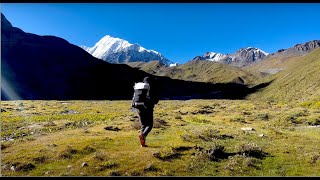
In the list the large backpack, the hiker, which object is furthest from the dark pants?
the large backpack

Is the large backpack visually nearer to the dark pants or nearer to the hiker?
the hiker

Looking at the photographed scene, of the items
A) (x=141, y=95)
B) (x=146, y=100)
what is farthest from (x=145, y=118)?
(x=141, y=95)

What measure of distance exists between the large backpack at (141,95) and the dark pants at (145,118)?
286mm

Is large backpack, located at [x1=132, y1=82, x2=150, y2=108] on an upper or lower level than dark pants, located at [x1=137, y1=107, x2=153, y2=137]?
upper

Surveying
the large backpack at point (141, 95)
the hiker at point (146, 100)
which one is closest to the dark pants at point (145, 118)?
the hiker at point (146, 100)

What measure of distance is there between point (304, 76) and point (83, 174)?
180 meters

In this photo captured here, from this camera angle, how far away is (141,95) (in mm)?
18281

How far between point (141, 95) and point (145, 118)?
3.96 feet

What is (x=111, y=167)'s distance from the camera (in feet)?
49.8

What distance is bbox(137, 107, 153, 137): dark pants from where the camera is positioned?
60.4ft

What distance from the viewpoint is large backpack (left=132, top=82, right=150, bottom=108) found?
1812cm

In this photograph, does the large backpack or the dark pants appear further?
the dark pants

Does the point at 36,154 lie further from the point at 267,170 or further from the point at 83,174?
the point at 267,170

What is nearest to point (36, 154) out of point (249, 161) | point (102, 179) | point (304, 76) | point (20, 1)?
point (102, 179)
